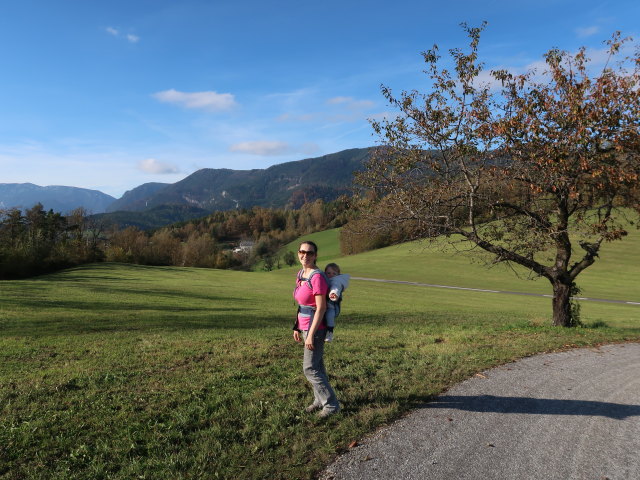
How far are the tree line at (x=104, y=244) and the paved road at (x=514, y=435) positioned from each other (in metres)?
9.19

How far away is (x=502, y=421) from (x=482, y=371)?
262 cm

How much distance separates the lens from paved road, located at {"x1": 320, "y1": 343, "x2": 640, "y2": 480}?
4570mm

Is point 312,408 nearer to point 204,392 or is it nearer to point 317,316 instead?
point 317,316

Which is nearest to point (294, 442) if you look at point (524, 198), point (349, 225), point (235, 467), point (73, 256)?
point (235, 467)

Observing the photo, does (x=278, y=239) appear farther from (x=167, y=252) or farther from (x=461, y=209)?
(x=461, y=209)

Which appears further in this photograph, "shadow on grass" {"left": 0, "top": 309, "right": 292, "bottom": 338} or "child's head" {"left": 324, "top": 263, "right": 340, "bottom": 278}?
"shadow on grass" {"left": 0, "top": 309, "right": 292, "bottom": 338}

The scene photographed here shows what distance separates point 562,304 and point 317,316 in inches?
517

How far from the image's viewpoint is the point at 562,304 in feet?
49.6

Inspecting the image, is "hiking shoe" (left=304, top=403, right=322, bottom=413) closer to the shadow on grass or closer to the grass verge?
the grass verge

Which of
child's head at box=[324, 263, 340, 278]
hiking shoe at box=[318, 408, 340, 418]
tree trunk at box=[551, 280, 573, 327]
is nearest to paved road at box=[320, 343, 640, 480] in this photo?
hiking shoe at box=[318, 408, 340, 418]

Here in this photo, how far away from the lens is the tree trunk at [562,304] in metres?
15.0

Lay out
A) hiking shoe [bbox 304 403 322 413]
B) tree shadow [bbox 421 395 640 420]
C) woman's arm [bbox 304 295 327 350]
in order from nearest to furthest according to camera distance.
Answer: woman's arm [bbox 304 295 327 350] < hiking shoe [bbox 304 403 322 413] < tree shadow [bbox 421 395 640 420]

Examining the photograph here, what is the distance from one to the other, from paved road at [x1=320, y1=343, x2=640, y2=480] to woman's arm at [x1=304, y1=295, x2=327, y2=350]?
1479mm

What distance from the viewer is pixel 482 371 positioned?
8406mm
